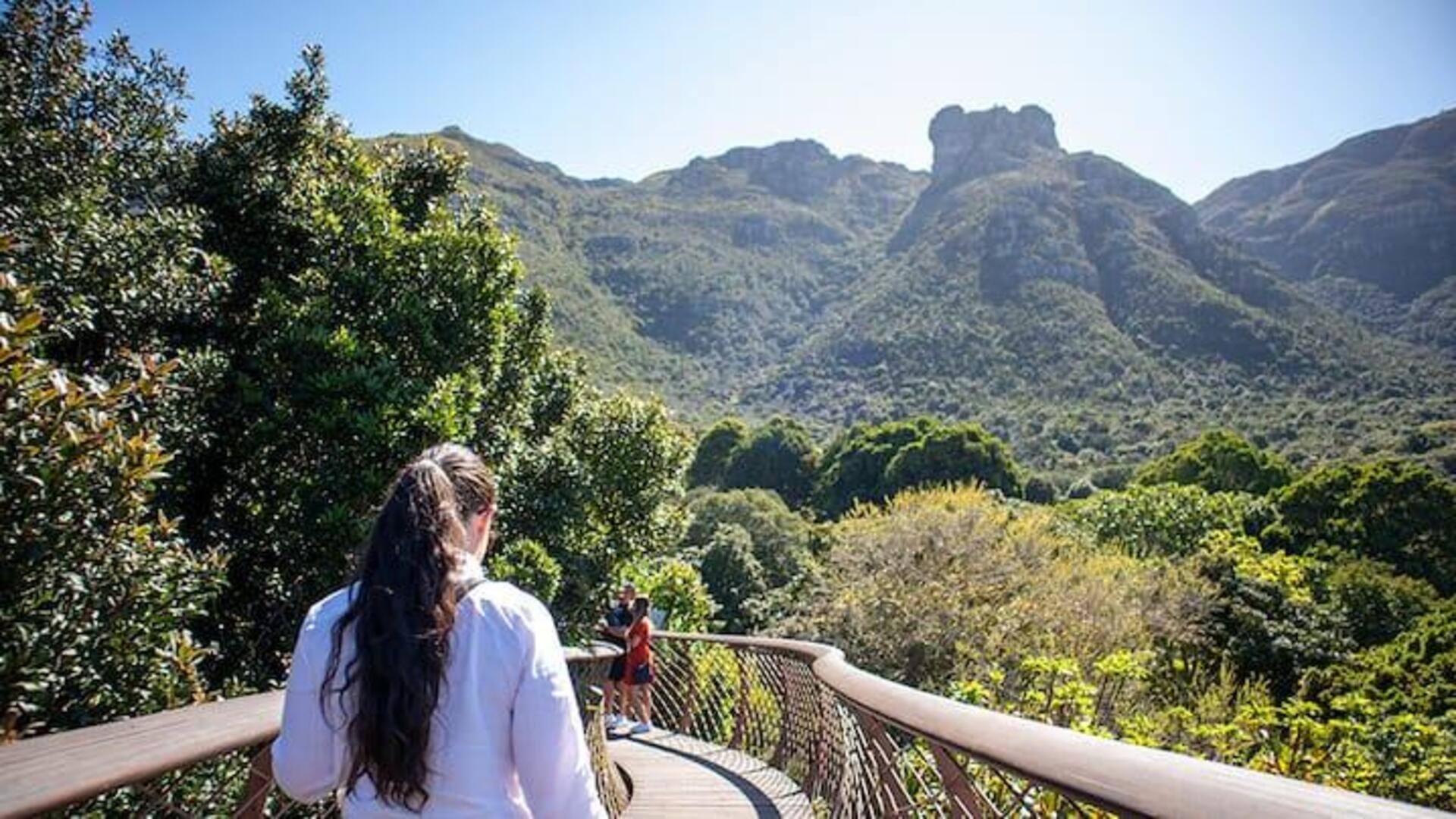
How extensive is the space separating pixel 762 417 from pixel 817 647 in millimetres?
69191

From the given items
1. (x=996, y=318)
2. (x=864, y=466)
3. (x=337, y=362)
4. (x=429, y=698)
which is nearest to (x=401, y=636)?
(x=429, y=698)

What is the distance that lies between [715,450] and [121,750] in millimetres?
55499

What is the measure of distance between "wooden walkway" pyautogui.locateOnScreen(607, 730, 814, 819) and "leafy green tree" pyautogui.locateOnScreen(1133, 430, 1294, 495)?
126ft

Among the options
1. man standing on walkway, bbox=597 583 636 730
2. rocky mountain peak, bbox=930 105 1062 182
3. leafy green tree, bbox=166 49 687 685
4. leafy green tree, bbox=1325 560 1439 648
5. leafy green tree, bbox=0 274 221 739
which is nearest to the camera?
leafy green tree, bbox=0 274 221 739

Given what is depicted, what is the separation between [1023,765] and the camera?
1.14 metres

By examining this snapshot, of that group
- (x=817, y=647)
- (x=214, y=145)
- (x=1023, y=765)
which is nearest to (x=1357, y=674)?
(x=817, y=647)

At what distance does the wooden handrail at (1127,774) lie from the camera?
0.71 m

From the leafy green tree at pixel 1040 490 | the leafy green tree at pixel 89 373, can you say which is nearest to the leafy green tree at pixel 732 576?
the leafy green tree at pixel 89 373

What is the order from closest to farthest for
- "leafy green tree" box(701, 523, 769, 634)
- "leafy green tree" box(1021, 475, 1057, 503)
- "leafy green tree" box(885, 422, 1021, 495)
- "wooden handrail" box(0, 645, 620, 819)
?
"wooden handrail" box(0, 645, 620, 819) < "leafy green tree" box(701, 523, 769, 634) < "leafy green tree" box(885, 422, 1021, 495) < "leafy green tree" box(1021, 475, 1057, 503)

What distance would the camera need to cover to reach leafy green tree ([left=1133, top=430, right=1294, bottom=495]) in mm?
40656

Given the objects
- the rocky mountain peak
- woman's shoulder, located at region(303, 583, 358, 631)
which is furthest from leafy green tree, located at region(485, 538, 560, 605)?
the rocky mountain peak

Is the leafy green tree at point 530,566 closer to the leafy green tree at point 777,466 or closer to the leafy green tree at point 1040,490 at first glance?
the leafy green tree at point 777,466

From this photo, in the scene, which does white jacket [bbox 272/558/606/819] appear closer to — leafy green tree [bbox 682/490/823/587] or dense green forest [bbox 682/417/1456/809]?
dense green forest [bbox 682/417/1456/809]

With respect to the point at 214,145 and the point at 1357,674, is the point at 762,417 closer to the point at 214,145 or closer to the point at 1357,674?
the point at 1357,674
